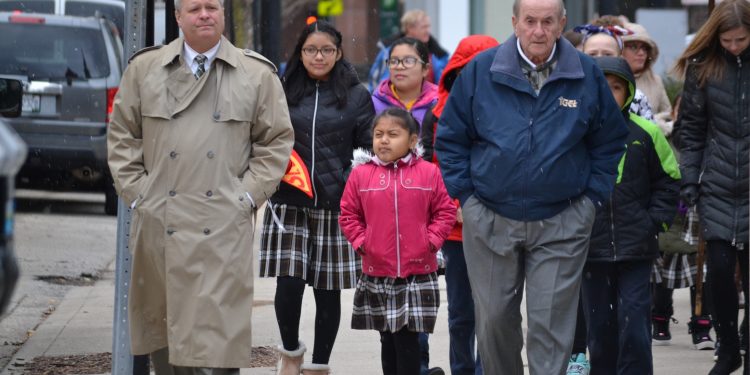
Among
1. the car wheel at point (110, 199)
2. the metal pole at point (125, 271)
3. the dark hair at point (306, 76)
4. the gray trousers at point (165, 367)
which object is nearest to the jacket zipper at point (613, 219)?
the dark hair at point (306, 76)

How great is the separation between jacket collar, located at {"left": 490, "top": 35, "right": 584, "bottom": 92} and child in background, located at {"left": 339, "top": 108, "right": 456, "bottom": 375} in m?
0.89

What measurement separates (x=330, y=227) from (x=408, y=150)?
0.74 metres

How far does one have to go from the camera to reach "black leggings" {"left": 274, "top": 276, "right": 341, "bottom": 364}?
24.3 feet

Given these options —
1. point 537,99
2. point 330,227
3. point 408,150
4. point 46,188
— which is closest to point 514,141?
point 537,99

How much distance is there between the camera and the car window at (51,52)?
1516 centimetres

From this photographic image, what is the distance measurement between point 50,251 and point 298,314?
6080 millimetres

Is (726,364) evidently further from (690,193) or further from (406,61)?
(406,61)

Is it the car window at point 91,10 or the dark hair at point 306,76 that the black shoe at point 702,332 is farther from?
the car window at point 91,10

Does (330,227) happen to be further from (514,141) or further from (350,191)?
(514,141)

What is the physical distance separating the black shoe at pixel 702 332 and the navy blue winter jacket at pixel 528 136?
2655 mm

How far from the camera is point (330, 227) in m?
7.45

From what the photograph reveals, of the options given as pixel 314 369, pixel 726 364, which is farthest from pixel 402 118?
pixel 726 364

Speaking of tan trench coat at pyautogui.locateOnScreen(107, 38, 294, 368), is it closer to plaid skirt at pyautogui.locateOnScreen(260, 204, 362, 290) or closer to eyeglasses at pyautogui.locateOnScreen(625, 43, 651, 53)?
plaid skirt at pyautogui.locateOnScreen(260, 204, 362, 290)

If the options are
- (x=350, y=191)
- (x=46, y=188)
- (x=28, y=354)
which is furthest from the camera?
(x=46, y=188)
